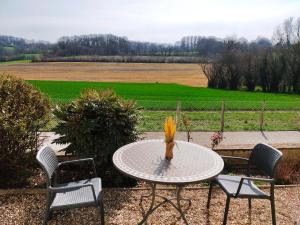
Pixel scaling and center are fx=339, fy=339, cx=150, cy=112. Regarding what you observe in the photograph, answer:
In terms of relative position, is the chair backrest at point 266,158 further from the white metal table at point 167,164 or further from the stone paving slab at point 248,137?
the stone paving slab at point 248,137

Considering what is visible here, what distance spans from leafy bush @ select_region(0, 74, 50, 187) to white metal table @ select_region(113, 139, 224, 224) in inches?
73.7

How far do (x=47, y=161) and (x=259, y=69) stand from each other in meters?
40.3

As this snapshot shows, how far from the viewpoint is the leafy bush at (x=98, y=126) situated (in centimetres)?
538

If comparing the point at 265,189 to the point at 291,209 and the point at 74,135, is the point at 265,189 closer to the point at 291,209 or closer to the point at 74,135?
the point at 291,209

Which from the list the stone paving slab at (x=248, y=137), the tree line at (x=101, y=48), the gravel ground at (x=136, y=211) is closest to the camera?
the gravel ground at (x=136, y=211)

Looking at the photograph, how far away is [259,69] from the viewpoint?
41.1 meters

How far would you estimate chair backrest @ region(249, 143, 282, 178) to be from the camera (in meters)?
3.97

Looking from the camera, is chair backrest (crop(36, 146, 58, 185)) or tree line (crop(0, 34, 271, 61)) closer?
chair backrest (crop(36, 146, 58, 185))

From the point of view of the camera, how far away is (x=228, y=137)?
11.1 metres

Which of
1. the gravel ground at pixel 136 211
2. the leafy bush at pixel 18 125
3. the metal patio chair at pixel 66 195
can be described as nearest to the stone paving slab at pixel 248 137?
the leafy bush at pixel 18 125

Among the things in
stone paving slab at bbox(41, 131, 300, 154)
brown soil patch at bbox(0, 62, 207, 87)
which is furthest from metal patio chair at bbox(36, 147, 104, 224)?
brown soil patch at bbox(0, 62, 207, 87)

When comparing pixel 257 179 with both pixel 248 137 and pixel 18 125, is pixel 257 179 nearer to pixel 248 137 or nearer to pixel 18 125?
pixel 18 125

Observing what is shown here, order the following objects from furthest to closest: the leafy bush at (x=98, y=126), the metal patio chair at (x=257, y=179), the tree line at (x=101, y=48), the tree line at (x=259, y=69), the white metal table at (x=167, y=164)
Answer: the tree line at (x=101, y=48) < the tree line at (x=259, y=69) < the leafy bush at (x=98, y=126) < the metal patio chair at (x=257, y=179) < the white metal table at (x=167, y=164)

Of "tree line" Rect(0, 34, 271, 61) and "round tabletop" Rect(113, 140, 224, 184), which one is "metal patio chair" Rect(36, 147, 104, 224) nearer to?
"round tabletop" Rect(113, 140, 224, 184)
